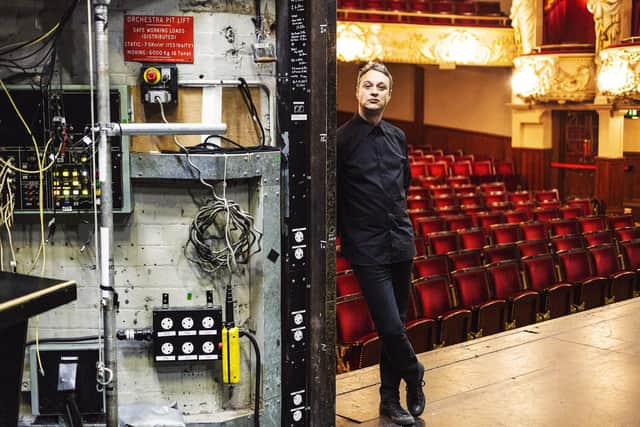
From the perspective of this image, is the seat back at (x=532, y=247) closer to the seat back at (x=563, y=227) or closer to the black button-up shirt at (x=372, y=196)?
the seat back at (x=563, y=227)

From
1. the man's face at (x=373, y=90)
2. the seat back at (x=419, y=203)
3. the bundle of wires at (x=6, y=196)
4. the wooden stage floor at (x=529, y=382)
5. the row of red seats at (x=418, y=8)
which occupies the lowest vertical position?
the wooden stage floor at (x=529, y=382)

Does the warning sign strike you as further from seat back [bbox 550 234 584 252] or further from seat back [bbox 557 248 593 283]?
seat back [bbox 550 234 584 252]

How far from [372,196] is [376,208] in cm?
5

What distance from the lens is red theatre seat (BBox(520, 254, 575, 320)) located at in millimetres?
7051

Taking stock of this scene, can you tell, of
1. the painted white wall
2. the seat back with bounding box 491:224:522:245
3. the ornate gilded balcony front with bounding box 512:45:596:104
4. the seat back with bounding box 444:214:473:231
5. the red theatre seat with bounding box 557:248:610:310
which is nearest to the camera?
the red theatre seat with bounding box 557:248:610:310

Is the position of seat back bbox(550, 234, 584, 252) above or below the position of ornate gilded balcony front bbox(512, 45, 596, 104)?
below

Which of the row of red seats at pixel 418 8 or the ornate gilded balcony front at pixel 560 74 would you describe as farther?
the row of red seats at pixel 418 8

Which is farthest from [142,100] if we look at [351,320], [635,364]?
[635,364]

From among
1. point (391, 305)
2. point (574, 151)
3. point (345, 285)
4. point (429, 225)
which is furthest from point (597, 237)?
point (574, 151)

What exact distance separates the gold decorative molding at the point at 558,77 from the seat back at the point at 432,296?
8915 mm

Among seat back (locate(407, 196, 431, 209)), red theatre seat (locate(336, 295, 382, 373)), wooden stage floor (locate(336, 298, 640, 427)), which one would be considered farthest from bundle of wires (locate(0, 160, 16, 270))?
seat back (locate(407, 196, 431, 209))

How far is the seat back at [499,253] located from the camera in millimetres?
7410

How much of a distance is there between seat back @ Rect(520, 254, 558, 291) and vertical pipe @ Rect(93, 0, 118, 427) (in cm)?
479

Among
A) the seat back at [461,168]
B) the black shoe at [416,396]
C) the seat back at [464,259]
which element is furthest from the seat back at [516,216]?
the black shoe at [416,396]
